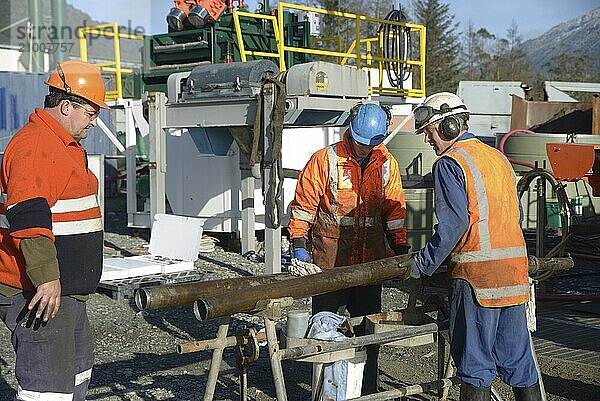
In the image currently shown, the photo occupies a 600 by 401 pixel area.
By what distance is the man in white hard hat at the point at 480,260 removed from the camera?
386 centimetres

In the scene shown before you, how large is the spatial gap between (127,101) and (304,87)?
16.9 ft

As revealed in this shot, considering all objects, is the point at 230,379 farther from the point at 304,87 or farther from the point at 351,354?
the point at 304,87

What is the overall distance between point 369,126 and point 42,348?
2.21 metres

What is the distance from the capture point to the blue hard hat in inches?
185

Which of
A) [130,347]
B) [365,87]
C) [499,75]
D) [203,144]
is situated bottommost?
[130,347]

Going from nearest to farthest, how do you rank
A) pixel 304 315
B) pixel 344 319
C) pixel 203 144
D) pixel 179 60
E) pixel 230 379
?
1. pixel 304 315
2. pixel 344 319
3. pixel 230 379
4. pixel 203 144
5. pixel 179 60

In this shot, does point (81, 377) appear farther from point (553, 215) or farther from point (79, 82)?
point (553, 215)

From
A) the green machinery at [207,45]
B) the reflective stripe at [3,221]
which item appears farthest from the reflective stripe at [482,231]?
the green machinery at [207,45]

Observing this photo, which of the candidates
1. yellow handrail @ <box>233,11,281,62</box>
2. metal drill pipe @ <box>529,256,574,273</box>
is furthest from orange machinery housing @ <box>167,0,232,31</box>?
metal drill pipe @ <box>529,256,574,273</box>

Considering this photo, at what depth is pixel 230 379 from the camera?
5.82m

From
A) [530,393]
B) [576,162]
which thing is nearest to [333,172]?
[530,393]

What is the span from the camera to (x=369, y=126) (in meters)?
4.69

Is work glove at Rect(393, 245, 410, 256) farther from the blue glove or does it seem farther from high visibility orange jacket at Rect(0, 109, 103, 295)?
high visibility orange jacket at Rect(0, 109, 103, 295)

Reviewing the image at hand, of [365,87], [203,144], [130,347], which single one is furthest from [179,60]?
[130,347]
